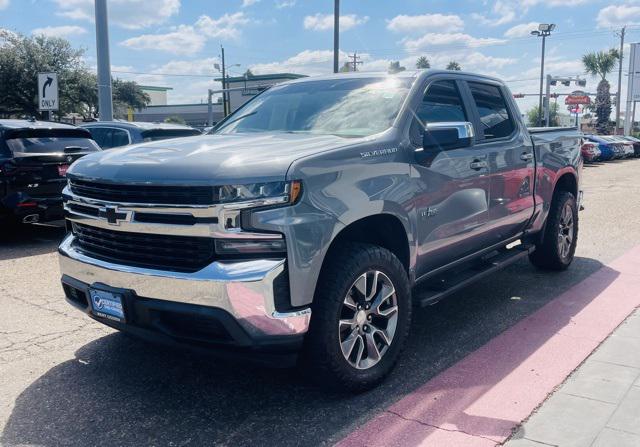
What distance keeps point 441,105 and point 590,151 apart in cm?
2639

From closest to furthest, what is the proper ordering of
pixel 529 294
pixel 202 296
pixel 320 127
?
1. pixel 202 296
2. pixel 320 127
3. pixel 529 294

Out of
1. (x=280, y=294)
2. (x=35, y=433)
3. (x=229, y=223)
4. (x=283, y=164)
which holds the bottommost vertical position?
(x=35, y=433)

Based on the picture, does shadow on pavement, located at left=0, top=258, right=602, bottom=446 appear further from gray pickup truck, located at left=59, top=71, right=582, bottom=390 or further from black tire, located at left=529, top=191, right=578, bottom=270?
black tire, located at left=529, top=191, right=578, bottom=270

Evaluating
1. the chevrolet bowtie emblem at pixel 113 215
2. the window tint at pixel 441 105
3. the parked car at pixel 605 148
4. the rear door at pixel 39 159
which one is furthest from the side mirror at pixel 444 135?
the parked car at pixel 605 148

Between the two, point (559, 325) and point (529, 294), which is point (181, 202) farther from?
point (529, 294)

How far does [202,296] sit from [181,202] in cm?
48

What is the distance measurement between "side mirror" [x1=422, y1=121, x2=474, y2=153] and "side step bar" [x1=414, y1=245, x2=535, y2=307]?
981 mm

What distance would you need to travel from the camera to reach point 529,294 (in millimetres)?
5773

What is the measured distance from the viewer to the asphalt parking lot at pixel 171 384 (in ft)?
10.4

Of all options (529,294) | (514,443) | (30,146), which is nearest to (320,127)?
(514,443)

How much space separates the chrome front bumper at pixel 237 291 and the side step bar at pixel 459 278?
128 centimetres

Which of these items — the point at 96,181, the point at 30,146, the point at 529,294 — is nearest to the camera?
the point at 96,181

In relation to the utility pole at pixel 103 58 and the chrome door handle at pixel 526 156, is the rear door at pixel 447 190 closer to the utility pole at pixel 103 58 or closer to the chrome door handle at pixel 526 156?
the chrome door handle at pixel 526 156

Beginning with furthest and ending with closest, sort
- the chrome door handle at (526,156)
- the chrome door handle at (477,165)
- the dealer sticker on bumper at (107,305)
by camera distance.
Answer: the chrome door handle at (526,156), the chrome door handle at (477,165), the dealer sticker on bumper at (107,305)
